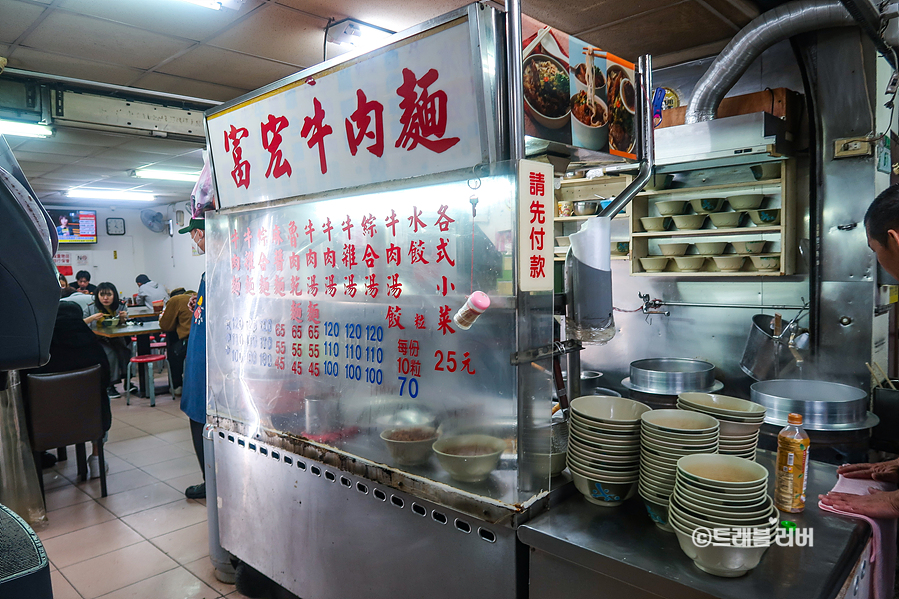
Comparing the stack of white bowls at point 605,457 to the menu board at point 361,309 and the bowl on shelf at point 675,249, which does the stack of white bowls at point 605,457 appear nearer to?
the menu board at point 361,309

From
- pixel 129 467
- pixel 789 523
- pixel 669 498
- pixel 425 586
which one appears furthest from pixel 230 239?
pixel 129 467

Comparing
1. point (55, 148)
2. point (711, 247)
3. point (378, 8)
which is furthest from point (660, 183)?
point (55, 148)

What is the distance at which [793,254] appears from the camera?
354 cm

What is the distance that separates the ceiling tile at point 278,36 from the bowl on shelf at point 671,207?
271 cm

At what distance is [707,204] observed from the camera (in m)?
3.78

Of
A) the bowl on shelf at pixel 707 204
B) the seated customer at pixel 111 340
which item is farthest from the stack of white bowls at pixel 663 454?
the seated customer at pixel 111 340

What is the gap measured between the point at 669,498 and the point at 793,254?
9.07ft

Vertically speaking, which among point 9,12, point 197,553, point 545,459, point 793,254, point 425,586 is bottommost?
point 197,553

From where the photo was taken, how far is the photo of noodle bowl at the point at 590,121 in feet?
5.64

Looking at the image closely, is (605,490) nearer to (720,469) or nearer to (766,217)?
(720,469)

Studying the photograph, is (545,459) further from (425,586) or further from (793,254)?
(793,254)

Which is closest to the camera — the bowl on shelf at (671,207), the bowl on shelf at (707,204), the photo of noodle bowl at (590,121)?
the photo of noodle bowl at (590,121)

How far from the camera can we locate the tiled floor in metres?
2.92

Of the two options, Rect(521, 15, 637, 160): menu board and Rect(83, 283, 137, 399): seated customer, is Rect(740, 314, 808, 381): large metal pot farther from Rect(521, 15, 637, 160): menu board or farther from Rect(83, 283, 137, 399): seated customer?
Rect(83, 283, 137, 399): seated customer
